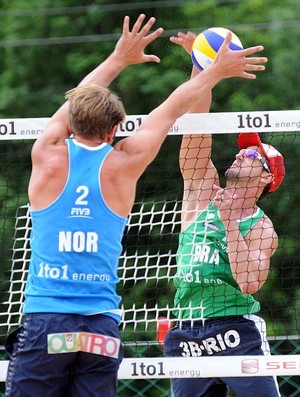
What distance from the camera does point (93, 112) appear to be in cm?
471

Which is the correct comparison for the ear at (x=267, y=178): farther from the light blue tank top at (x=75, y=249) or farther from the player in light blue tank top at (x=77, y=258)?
the light blue tank top at (x=75, y=249)

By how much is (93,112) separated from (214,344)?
172cm

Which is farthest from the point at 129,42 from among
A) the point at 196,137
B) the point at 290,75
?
the point at 290,75

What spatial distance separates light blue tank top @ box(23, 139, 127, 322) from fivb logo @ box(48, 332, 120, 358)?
0.10 metres

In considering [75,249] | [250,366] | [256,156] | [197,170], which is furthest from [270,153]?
[75,249]

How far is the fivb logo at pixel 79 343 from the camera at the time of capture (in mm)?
4566

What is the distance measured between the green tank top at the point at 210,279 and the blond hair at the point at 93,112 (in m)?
1.34

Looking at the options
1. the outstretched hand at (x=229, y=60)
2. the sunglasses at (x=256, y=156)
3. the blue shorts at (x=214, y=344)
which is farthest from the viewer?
the sunglasses at (x=256, y=156)

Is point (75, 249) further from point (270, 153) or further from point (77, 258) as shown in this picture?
point (270, 153)

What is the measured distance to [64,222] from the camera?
15.3 feet

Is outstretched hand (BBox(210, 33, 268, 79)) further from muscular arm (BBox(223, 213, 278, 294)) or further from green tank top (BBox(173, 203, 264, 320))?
green tank top (BBox(173, 203, 264, 320))

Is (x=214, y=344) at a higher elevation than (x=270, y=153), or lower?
lower

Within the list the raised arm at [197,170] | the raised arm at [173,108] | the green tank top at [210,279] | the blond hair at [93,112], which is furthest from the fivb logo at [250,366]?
the blond hair at [93,112]

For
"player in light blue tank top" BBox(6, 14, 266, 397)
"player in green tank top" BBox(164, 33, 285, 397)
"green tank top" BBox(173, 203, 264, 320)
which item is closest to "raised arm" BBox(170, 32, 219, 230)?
"player in green tank top" BBox(164, 33, 285, 397)
